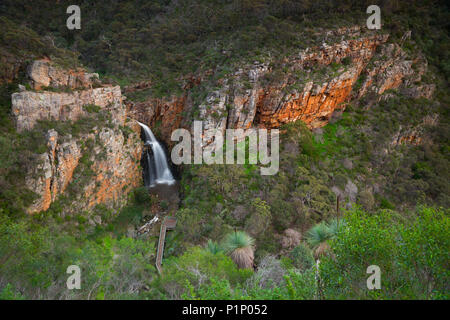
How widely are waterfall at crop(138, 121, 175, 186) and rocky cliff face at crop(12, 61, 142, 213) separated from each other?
2558 mm

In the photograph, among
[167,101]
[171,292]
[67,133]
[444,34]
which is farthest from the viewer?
[444,34]

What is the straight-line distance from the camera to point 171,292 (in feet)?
40.2

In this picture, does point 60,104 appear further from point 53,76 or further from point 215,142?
point 215,142

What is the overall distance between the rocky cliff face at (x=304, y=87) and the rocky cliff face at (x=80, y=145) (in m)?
7.47

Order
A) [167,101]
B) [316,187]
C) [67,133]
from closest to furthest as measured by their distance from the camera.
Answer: [67,133] → [316,187] → [167,101]

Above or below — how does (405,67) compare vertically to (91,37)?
below

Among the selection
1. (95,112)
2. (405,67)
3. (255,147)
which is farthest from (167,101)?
(405,67)

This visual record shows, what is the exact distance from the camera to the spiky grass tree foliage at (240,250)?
692 inches

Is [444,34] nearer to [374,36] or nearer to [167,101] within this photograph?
[374,36]

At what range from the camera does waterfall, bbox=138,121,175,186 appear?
37.2 meters

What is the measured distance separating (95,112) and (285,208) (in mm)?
23902
